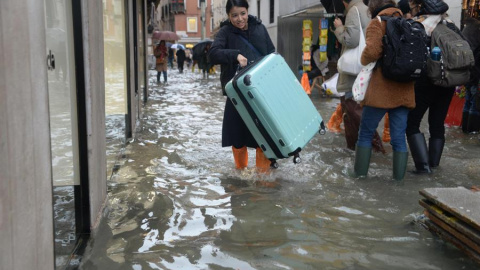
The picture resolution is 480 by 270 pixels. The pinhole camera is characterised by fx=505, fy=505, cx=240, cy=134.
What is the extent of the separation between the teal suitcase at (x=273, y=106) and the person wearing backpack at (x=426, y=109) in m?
1.26

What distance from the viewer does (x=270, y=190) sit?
4.52 metres

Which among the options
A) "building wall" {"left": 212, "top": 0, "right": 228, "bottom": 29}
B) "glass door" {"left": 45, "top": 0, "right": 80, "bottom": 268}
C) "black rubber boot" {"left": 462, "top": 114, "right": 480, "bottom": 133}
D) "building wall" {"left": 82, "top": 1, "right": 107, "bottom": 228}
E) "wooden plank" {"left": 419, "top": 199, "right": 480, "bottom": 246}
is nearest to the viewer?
"glass door" {"left": 45, "top": 0, "right": 80, "bottom": 268}

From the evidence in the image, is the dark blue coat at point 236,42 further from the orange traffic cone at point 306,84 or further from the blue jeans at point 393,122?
the orange traffic cone at point 306,84

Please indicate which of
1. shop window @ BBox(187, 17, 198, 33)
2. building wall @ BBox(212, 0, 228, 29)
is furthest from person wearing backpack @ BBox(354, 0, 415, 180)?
shop window @ BBox(187, 17, 198, 33)

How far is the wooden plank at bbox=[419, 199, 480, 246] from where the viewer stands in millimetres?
2930

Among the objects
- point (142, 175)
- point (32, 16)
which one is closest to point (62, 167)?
point (32, 16)

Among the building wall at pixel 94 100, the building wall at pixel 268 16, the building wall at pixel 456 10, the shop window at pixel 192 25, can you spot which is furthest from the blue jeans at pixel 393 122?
the shop window at pixel 192 25

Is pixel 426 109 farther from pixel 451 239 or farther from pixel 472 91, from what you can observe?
pixel 472 91

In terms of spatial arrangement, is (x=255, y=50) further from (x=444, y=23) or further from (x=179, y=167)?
(x=444, y=23)

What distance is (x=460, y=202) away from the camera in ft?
10.7

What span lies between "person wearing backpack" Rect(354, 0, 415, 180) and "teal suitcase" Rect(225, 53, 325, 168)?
606 mm

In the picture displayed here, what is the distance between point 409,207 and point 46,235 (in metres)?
2.91

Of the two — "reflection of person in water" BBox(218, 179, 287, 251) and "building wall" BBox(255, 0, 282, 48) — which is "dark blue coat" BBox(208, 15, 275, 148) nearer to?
"reflection of person in water" BBox(218, 179, 287, 251)

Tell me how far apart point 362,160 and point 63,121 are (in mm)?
2959
